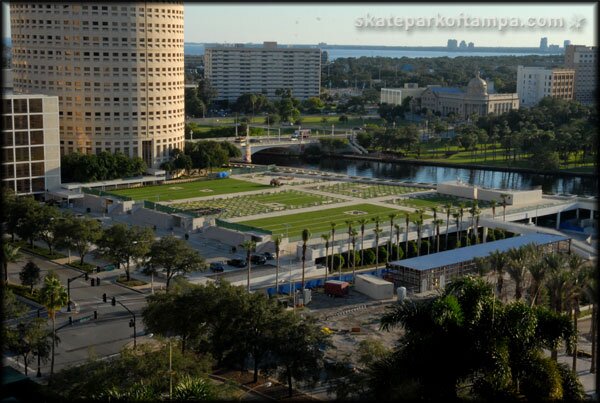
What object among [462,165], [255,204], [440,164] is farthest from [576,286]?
[440,164]

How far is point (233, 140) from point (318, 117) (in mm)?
15519

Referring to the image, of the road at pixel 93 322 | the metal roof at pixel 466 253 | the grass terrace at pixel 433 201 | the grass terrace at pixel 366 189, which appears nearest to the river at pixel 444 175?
the grass terrace at pixel 366 189

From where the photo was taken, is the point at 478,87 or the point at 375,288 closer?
the point at 375,288

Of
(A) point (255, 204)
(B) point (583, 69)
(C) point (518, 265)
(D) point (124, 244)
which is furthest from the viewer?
(B) point (583, 69)

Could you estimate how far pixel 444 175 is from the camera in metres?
34.0

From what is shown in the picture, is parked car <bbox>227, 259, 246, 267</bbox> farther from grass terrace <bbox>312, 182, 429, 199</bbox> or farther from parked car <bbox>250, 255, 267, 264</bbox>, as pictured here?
grass terrace <bbox>312, 182, 429, 199</bbox>

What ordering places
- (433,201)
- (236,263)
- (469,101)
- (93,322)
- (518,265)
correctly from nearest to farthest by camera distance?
(518,265) < (93,322) < (236,263) < (433,201) < (469,101)

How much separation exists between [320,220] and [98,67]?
11.8 m

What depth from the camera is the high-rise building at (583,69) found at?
194 ft

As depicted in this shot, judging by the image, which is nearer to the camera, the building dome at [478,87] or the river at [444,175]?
the river at [444,175]

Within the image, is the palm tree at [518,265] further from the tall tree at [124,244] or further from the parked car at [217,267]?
the tall tree at [124,244]

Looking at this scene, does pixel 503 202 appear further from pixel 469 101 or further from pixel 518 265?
pixel 469 101

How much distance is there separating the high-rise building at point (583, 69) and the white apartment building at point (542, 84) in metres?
1.76

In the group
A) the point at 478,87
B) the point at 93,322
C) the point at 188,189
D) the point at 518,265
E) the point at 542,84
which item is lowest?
the point at 93,322
